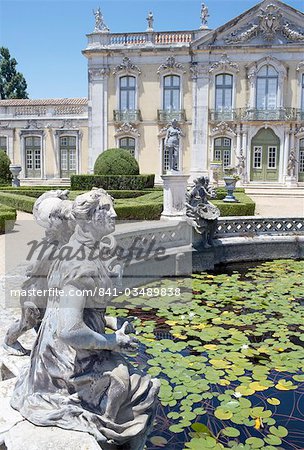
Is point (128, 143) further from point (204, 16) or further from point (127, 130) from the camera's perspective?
point (204, 16)

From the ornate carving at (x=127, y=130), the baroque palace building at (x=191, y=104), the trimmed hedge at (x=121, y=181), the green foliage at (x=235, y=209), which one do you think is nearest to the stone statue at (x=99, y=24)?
the baroque palace building at (x=191, y=104)

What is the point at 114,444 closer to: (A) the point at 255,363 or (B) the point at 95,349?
(B) the point at 95,349

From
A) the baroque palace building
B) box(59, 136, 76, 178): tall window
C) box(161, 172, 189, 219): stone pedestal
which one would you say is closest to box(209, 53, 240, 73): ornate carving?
the baroque palace building

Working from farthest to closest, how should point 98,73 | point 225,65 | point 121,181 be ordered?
1. point 98,73
2. point 225,65
3. point 121,181

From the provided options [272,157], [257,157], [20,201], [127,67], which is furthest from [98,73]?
[20,201]

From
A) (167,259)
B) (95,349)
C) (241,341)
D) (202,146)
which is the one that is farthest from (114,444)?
(202,146)

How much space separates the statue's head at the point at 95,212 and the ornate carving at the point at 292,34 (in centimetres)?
2216

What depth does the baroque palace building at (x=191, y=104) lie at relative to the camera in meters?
22.0

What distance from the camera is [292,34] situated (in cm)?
2153

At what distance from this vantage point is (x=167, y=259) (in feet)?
21.8

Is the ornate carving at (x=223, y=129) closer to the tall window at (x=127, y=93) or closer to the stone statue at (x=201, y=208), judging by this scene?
the tall window at (x=127, y=93)

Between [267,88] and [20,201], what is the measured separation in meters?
14.4

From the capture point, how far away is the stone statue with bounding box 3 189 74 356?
2205mm

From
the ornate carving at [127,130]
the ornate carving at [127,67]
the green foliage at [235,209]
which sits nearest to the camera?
the green foliage at [235,209]
